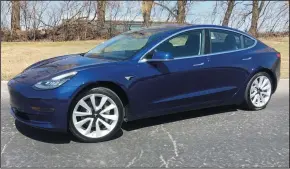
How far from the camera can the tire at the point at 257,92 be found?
20.9 feet

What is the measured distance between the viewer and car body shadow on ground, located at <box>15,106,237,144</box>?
501 centimetres

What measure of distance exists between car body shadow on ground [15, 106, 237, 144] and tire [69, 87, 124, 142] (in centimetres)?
21

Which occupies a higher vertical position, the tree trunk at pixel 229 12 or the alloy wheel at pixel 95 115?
the tree trunk at pixel 229 12

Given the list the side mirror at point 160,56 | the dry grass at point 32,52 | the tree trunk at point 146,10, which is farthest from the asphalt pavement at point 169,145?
the tree trunk at point 146,10

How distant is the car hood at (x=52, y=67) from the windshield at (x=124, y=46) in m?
0.27

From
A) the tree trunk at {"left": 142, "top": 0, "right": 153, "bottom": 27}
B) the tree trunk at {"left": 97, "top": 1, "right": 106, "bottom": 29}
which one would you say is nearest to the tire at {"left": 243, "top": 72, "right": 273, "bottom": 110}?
the tree trunk at {"left": 97, "top": 1, "right": 106, "bottom": 29}

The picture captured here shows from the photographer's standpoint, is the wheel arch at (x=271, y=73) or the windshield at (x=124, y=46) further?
the wheel arch at (x=271, y=73)

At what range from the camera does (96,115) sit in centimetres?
491

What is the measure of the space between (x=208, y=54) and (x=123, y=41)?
1275 millimetres

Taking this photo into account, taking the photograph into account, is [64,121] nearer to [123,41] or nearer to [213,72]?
[123,41]

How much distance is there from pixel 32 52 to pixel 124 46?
26.8ft

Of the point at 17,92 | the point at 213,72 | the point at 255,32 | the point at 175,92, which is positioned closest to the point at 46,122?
the point at 17,92

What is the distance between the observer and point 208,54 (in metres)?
5.82

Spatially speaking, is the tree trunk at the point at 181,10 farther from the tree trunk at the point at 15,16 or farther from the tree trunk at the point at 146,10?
the tree trunk at the point at 15,16
